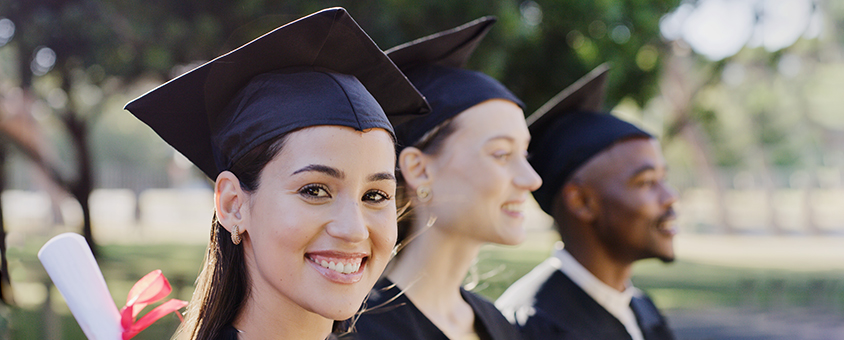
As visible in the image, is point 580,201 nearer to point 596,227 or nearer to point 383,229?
point 596,227

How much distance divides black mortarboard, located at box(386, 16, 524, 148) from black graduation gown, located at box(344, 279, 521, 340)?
2.01ft

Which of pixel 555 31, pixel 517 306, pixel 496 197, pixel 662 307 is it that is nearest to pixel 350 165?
pixel 496 197

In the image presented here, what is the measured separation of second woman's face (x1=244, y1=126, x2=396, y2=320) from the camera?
1826mm

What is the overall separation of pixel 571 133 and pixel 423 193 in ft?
3.85

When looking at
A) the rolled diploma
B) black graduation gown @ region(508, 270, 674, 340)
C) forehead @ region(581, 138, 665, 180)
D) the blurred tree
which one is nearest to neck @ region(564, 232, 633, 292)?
black graduation gown @ region(508, 270, 674, 340)

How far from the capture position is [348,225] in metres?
1.83

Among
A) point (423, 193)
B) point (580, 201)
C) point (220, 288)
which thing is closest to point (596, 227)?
point (580, 201)

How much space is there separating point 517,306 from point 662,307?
850cm

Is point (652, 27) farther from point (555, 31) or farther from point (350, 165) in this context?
point (350, 165)

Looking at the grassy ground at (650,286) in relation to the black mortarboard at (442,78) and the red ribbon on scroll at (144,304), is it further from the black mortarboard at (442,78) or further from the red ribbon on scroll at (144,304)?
the red ribbon on scroll at (144,304)

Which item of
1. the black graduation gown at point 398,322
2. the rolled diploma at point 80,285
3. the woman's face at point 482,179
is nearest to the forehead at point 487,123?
the woman's face at point 482,179

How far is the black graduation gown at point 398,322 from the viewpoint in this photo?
2580mm

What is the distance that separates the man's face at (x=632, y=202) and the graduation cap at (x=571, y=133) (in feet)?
0.22

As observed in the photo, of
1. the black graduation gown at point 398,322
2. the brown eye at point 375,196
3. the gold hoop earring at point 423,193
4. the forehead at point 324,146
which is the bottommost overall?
the black graduation gown at point 398,322
